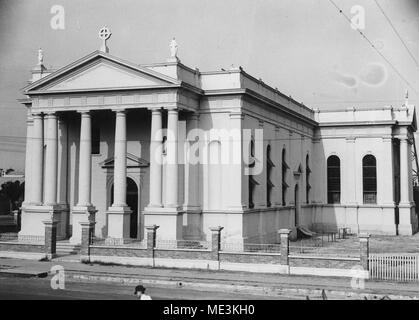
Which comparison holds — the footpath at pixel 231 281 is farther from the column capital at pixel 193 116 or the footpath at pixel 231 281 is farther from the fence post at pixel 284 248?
the column capital at pixel 193 116

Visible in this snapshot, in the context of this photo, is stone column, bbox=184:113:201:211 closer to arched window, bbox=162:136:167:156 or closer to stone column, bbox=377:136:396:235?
arched window, bbox=162:136:167:156

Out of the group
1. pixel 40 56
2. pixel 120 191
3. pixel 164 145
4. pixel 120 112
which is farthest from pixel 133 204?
pixel 40 56

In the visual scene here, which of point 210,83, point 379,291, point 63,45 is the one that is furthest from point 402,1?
point 63,45

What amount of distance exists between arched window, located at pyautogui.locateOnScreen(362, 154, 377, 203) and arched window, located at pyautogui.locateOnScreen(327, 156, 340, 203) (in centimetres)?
209

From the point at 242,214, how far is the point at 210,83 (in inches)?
287

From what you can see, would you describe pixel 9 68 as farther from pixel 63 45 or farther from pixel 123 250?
pixel 123 250

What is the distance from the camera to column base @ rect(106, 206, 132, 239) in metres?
28.1

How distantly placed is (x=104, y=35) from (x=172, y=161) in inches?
299

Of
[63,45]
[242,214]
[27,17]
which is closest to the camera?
[27,17]

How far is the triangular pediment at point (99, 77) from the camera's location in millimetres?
28047

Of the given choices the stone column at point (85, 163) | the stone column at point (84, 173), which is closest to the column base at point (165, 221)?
the stone column at point (84, 173)

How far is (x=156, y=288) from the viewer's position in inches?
759

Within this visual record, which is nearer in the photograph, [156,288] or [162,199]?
[156,288]

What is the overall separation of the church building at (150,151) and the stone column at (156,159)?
51mm
